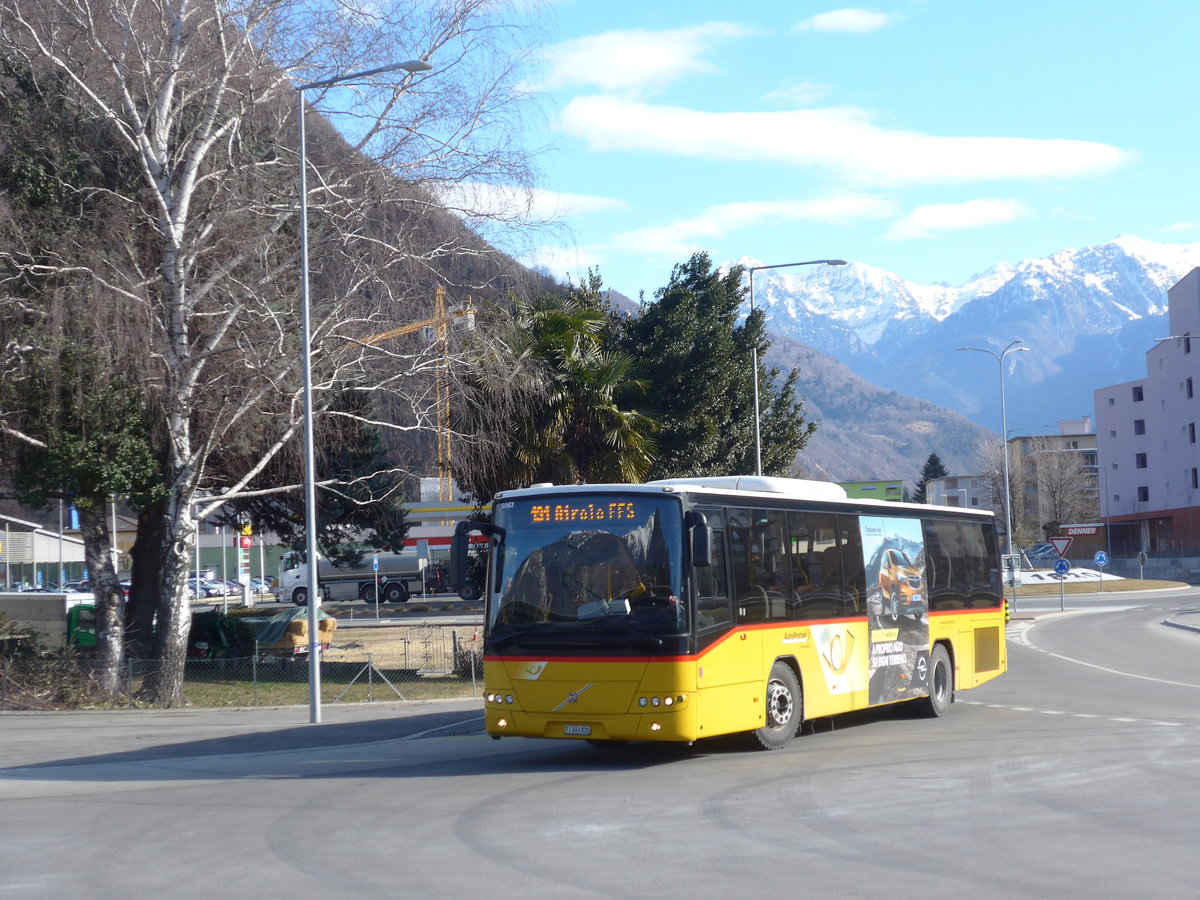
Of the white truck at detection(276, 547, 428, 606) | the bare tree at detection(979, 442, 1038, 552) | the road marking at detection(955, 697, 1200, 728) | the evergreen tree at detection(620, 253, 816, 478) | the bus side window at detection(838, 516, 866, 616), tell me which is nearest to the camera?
the bus side window at detection(838, 516, 866, 616)

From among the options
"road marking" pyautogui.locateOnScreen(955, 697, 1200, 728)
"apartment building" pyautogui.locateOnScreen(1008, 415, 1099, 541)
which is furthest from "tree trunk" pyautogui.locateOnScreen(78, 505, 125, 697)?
"apartment building" pyautogui.locateOnScreen(1008, 415, 1099, 541)

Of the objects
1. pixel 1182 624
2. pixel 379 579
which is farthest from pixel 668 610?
pixel 379 579

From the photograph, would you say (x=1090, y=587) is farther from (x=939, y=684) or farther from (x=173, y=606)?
(x=173, y=606)

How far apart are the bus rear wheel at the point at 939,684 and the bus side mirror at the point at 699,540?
6.44m

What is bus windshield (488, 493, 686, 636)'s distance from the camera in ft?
41.0

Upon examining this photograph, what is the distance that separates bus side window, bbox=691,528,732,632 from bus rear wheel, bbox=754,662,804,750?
123cm

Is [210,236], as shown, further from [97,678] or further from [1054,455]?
[1054,455]

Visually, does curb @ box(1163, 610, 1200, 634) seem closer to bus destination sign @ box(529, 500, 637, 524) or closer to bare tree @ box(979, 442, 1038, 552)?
bus destination sign @ box(529, 500, 637, 524)

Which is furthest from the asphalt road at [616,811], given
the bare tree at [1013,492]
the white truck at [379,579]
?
the bare tree at [1013,492]

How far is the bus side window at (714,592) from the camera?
1263 centimetres

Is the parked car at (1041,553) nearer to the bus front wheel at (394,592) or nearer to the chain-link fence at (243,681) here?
the bus front wheel at (394,592)

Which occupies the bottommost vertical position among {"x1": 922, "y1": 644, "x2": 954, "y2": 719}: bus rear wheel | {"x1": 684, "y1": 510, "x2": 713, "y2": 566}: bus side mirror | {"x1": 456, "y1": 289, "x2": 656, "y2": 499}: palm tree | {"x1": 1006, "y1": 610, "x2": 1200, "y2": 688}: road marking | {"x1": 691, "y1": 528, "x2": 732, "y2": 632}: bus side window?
{"x1": 1006, "y1": 610, "x2": 1200, "y2": 688}: road marking

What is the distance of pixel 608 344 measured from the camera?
34.4m

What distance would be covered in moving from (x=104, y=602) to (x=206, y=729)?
5387 millimetres
